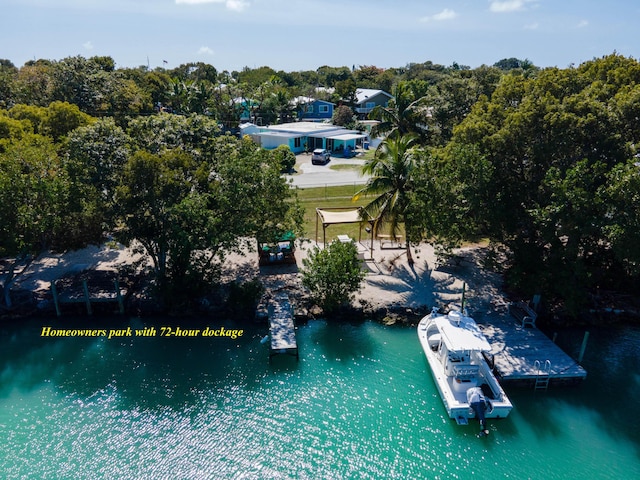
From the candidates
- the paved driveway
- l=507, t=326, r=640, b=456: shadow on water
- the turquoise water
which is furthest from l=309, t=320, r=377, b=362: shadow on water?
the paved driveway

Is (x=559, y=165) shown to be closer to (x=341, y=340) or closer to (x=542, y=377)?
(x=542, y=377)

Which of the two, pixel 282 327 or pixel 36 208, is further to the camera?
pixel 36 208

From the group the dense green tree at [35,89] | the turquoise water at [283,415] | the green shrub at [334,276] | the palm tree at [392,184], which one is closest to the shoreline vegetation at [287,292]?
the green shrub at [334,276]

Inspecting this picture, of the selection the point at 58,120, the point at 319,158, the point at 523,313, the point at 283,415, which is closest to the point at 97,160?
the point at 58,120

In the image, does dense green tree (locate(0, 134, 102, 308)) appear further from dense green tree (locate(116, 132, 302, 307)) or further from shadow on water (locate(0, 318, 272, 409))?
shadow on water (locate(0, 318, 272, 409))

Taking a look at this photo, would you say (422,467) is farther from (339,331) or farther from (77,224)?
(77,224)

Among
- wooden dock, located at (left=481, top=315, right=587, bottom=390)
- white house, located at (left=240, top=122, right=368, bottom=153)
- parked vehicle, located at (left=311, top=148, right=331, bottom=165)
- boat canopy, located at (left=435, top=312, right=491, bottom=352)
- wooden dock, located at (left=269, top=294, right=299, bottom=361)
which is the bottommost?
wooden dock, located at (left=481, top=315, right=587, bottom=390)
